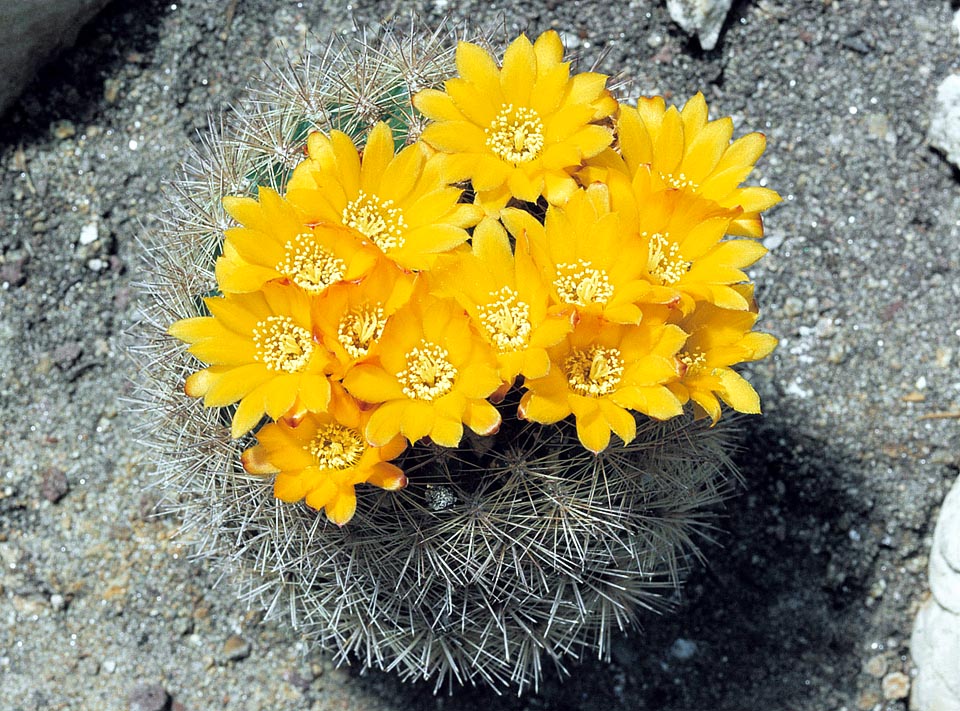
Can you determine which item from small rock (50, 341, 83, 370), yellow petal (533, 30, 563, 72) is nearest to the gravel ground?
small rock (50, 341, 83, 370)

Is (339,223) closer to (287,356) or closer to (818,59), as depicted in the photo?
(287,356)

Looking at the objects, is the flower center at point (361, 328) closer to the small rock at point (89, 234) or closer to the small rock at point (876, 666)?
the small rock at point (89, 234)

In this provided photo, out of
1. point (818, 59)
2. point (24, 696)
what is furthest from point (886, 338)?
point (24, 696)

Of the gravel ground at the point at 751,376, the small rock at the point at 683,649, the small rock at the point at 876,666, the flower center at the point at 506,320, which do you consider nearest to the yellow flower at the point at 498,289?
the flower center at the point at 506,320

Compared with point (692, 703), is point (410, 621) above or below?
above

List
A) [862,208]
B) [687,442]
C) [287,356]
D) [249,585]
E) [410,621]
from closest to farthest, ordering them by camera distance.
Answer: [287,356], [687,442], [410,621], [249,585], [862,208]

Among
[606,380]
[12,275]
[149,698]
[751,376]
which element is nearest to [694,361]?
[606,380]

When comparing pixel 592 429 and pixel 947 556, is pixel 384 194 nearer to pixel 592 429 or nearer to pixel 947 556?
pixel 592 429
